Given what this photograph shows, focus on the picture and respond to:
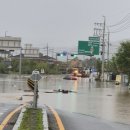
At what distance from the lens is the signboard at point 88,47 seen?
86.6 meters

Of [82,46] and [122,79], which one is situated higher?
[82,46]

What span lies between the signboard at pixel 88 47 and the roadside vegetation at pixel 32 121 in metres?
68.4

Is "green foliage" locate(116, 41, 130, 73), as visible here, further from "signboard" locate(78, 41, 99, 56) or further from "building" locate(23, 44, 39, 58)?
"building" locate(23, 44, 39, 58)

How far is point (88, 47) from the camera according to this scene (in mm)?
86812

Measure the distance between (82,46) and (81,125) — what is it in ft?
236

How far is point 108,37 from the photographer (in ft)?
349

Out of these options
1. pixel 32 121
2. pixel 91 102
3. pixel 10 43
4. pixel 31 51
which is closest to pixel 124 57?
pixel 91 102

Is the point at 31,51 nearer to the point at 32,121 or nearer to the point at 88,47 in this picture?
the point at 88,47

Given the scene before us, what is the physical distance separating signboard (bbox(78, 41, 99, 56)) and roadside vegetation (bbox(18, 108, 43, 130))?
68.4 m

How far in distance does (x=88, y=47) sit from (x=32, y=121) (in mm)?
71748

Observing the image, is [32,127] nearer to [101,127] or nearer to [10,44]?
[101,127]

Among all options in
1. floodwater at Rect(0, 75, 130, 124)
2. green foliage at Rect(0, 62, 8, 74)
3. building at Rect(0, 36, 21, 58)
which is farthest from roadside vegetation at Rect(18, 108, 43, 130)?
green foliage at Rect(0, 62, 8, 74)

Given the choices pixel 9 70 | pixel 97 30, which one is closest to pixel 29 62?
pixel 9 70

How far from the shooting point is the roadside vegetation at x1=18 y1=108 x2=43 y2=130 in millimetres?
13727
